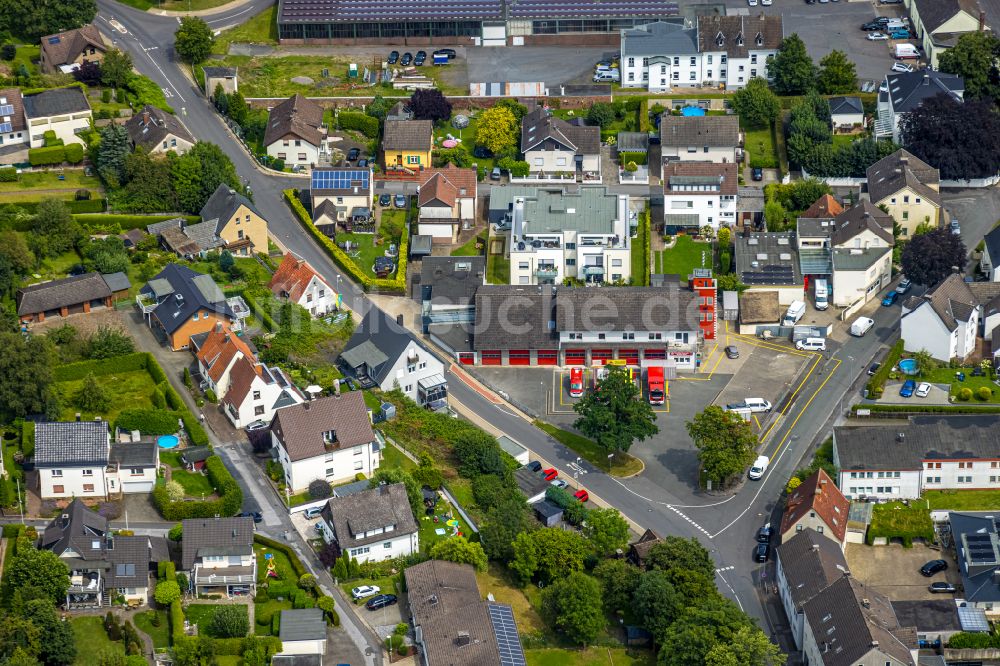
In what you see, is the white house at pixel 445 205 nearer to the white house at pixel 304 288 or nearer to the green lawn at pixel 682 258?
the white house at pixel 304 288

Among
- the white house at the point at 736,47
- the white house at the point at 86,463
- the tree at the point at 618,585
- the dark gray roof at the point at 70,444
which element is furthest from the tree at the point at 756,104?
the dark gray roof at the point at 70,444

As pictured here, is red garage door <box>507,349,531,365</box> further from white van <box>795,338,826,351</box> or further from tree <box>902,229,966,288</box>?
tree <box>902,229,966,288</box>

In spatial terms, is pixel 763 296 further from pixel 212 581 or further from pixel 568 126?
pixel 212 581

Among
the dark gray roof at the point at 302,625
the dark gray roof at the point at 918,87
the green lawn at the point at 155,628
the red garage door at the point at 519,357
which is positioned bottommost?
the red garage door at the point at 519,357

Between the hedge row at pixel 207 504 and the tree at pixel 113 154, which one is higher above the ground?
the tree at pixel 113 154

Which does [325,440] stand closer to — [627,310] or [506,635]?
[506,635]

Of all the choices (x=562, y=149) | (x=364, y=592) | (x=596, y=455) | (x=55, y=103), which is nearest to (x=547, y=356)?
(x=596, y=455)
